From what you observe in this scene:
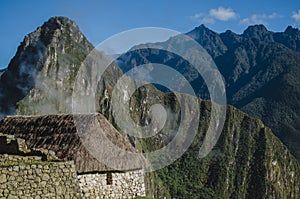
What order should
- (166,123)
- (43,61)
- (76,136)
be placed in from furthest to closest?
(166,123), (43,61), (76,136)

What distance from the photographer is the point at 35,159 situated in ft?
45.2

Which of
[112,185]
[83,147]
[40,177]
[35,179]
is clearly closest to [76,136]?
[83,147]

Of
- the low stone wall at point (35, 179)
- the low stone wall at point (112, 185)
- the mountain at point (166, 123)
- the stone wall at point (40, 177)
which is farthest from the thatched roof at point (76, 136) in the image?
the mountain at point (166, 123)

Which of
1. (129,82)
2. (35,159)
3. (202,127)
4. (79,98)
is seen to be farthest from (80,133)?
(202,127)

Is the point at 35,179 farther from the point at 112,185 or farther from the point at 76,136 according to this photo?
the point at 76,136

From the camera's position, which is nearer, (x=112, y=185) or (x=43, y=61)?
(x=112, y=185)

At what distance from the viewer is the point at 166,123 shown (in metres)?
150

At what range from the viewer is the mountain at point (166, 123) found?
13038 cm

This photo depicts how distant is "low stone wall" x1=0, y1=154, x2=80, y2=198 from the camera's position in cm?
1178

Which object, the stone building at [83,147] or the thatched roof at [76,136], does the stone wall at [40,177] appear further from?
the thatched roof at [76,136]

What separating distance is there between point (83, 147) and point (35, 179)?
5.45 m

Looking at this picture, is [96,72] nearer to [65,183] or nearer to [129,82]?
[129,82]

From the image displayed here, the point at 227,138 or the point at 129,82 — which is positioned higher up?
the point at 129,82

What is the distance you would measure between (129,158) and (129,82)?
14525 centimetres
